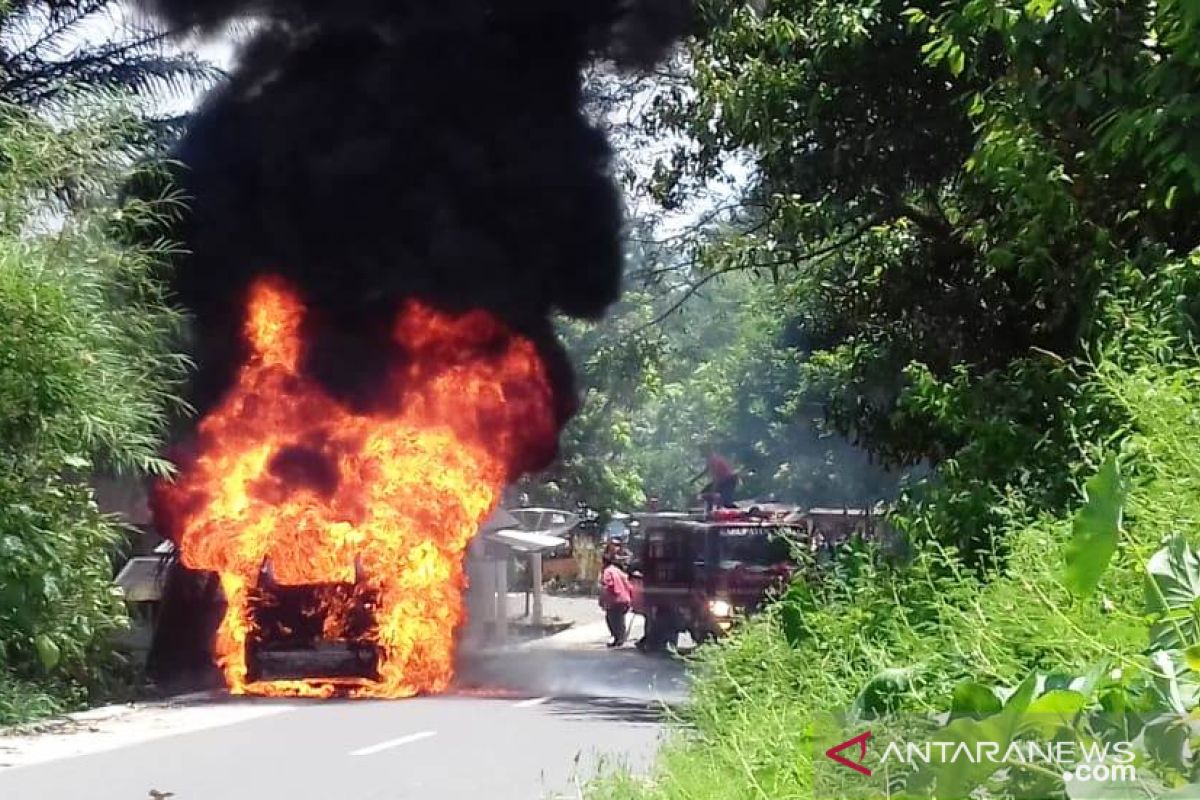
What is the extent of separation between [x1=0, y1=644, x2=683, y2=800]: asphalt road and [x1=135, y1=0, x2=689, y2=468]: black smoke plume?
531 centimetres

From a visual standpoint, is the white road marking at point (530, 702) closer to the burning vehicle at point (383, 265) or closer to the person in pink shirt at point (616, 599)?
the burning vehicle at point (383, 265)

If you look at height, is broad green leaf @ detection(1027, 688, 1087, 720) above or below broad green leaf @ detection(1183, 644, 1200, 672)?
below

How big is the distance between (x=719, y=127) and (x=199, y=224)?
7.11 meters

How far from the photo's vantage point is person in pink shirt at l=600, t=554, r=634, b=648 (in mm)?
21969

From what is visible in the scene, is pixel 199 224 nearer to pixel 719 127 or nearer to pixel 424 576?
pixel 424 576

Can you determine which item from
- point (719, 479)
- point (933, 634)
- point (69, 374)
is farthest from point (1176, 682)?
point (719, 479)

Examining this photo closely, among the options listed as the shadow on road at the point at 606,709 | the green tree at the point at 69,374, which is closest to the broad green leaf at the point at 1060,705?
the shadow on road at the point at 606,709

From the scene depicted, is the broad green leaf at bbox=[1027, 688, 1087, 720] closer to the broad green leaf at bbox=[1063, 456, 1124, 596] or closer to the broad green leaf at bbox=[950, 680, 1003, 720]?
the broad green leaf at bbox=[950, 680, 1003, 720]

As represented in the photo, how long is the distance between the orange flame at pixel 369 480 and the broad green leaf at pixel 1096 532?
1052 centimetres

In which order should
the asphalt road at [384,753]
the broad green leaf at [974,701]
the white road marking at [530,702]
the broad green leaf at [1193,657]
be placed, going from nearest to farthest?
1. the broad green leaf at [1193,657]
2. the broad green leaf at [974,701]
3. the asphalt road at [384,753]
4. the white road marking at [530,702]

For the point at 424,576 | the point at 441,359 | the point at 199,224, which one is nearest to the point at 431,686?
the point at 424,576

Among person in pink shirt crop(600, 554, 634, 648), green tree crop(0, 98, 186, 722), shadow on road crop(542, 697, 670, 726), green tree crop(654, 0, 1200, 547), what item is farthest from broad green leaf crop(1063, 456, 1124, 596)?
person in pink shirt crop(600, 554, 634, 648)

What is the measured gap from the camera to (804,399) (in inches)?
1024

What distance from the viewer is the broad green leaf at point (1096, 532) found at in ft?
13.1
